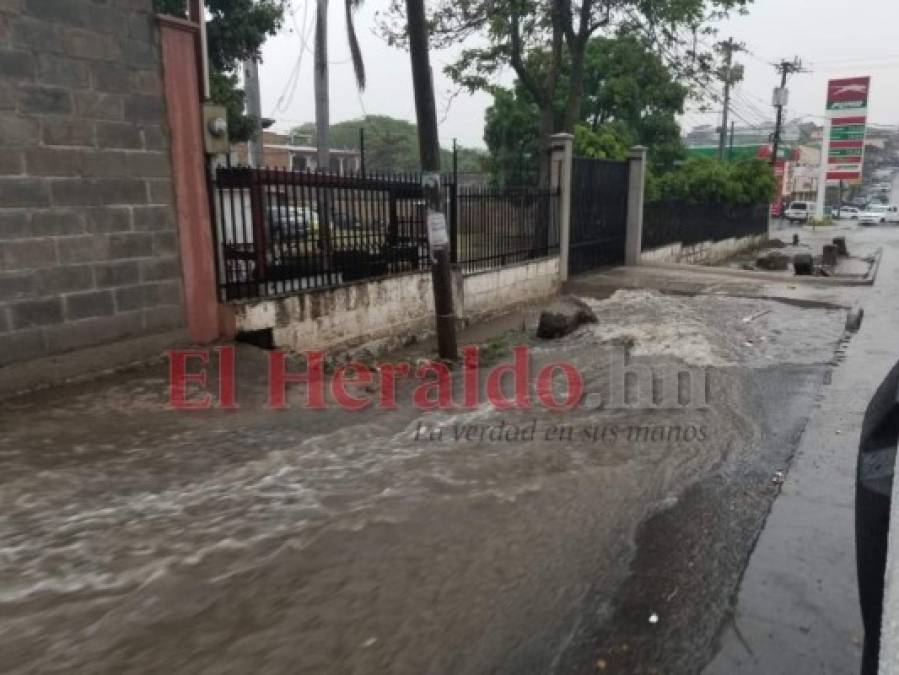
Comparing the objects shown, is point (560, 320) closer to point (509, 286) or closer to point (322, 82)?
point (509, 286)

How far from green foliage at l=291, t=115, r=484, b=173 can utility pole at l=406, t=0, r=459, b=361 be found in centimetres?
3825

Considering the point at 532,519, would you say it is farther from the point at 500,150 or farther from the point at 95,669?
the point at 500,150

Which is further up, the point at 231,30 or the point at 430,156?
the point at 231,30

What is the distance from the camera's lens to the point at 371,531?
369 centimetres

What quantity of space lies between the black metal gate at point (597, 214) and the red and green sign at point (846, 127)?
44126 mm

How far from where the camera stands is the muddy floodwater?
273cm

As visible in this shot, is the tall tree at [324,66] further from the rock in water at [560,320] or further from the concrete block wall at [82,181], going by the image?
the concrete block wall at [82,181]

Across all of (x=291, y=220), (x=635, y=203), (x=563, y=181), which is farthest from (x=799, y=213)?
(x=291, y=220)

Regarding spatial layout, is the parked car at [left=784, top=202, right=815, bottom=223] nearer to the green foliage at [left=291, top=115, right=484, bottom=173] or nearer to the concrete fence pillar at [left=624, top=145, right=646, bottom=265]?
the green foliage at [left=291, top=115, right=484, bottom=173]

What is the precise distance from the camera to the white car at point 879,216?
178 feet

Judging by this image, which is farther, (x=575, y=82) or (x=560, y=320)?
(x=575, y=82)

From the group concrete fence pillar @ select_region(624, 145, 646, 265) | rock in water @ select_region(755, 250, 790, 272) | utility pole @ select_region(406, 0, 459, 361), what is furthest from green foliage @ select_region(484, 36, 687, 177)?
utility pole @ select_region(406, 0, 459, 361)

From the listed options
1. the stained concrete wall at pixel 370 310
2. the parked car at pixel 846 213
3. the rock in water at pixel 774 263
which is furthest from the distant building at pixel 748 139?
the stained concrete wall at pixel 370 310

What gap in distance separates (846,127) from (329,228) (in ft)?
181
